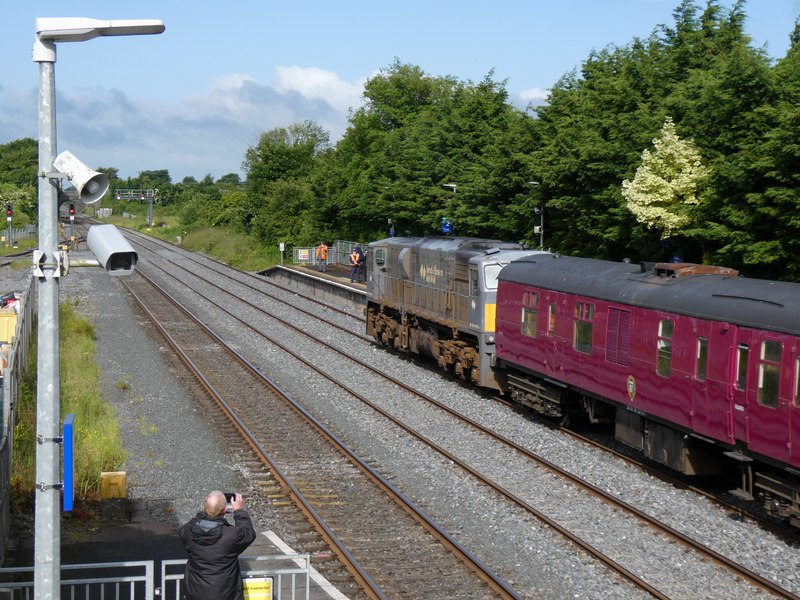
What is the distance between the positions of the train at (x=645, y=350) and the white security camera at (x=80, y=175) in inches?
352

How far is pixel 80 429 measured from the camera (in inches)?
721

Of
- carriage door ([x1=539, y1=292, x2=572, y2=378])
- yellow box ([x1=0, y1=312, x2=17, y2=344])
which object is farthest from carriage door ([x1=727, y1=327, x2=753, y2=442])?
yellow box ([x1=0, y1=312, x2=17, y2=344])

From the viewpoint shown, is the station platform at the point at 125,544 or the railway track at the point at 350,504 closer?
the railway track at the point at 350,504

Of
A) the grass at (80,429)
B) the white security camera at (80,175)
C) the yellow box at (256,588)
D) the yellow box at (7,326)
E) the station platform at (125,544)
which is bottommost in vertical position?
the station platform at (125,544)

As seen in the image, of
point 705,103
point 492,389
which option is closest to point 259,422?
point 492,389

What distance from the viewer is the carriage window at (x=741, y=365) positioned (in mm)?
13539

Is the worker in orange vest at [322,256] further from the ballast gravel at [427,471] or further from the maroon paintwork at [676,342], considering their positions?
the maroon paintwork at [676,342]

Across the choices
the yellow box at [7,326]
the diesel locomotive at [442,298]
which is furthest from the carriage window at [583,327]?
the yellow box at [7,326]

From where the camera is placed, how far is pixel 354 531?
13.5 meters

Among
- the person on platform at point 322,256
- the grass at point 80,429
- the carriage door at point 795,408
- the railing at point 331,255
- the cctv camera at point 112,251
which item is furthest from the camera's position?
the railing at point 331,255

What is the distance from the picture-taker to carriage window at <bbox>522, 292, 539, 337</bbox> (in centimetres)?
2048

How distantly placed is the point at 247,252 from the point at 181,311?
3211 cm

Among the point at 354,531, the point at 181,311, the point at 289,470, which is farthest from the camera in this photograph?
the point at 181,311

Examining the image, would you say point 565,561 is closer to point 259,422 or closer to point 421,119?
point 259,422
